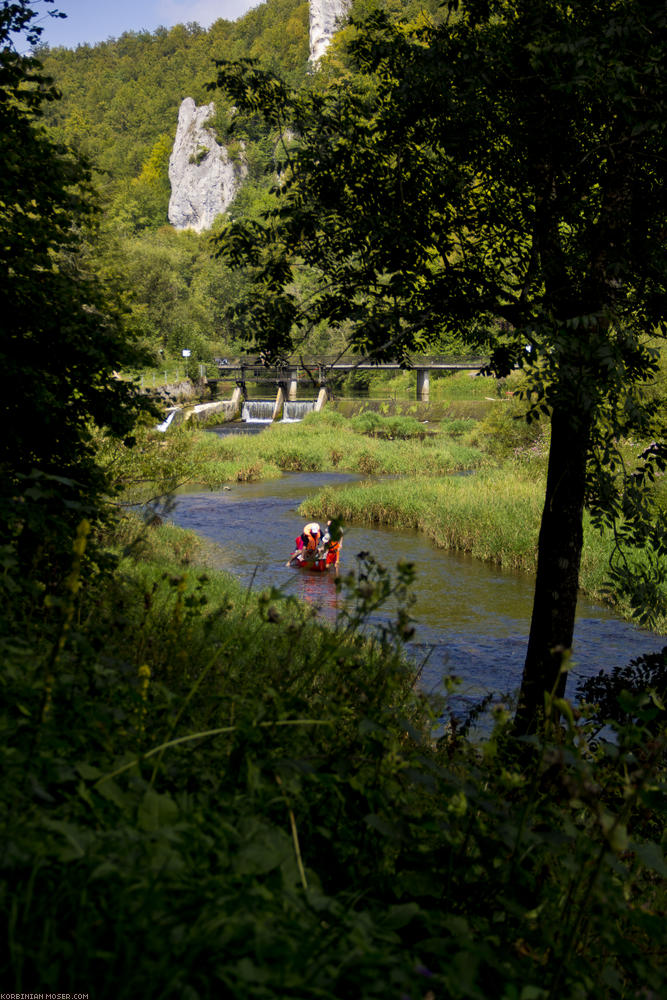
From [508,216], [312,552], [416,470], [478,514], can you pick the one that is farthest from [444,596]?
[416,470]

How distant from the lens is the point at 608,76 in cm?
548

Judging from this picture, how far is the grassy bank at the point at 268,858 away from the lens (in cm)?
147

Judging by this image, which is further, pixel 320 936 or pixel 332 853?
pixel 332 853

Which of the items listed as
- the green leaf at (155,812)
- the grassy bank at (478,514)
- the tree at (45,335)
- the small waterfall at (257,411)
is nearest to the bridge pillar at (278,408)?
the small waterfall at (257,411)

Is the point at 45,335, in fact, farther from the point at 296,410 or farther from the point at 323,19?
the point at 323,19

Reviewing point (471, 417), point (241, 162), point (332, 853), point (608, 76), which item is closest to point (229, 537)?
point (608, 76)

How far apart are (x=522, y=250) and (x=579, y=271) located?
1266 mm

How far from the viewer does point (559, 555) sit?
21.5 feet

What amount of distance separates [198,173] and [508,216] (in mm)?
176101

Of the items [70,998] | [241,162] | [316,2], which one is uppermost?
[316,2]

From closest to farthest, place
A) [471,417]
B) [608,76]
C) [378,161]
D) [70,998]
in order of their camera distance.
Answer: [70,998] < [608,76] < [378,161] < [471,417]

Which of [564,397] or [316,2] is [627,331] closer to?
[564,397]

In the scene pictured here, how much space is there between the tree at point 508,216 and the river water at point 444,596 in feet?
6.98

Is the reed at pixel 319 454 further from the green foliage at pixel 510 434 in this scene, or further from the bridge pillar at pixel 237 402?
the bridge pillar at pixel 237 402
